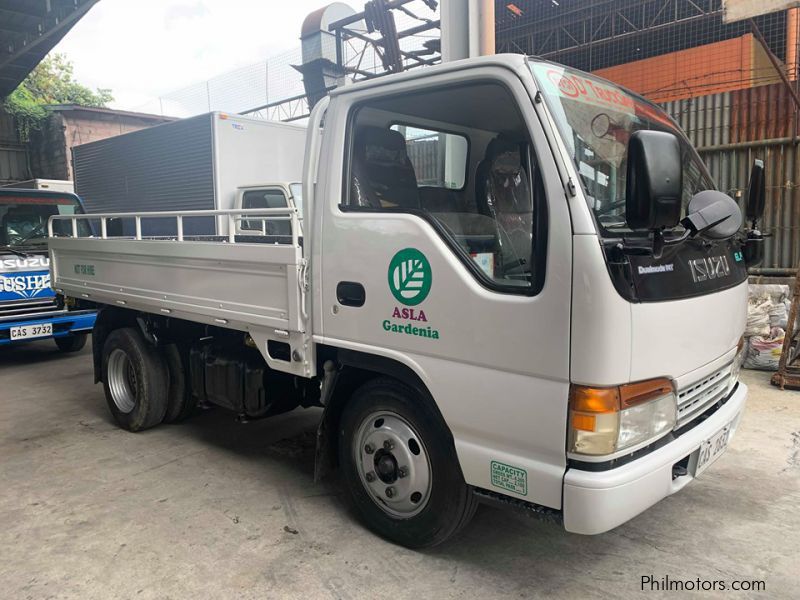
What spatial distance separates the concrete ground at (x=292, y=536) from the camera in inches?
107

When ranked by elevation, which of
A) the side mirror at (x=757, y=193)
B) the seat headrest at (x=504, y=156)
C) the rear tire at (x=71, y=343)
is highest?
the seat headrest at (x=504, y=156)

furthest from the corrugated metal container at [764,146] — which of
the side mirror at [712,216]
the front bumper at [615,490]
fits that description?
the front bumper at [615,490]

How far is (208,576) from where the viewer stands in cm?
279

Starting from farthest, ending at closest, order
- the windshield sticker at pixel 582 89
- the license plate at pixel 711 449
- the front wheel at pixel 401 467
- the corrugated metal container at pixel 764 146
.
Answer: the corrugated metal container at pixel 764 146 < the front wheel at pixel 401 467 < the license plate at pixel 711 449 < the windshield sticker at pixel 582 89

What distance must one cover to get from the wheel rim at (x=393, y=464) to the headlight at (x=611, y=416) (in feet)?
2.62

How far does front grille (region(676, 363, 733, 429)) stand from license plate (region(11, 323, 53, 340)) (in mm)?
6817

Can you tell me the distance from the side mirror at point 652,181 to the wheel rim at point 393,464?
1.38 meters

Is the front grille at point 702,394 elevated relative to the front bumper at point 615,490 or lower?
elevated

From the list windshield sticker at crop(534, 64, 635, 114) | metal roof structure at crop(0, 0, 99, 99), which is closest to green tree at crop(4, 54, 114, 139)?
metal roof structure at crop(0, 0, 99, 99)

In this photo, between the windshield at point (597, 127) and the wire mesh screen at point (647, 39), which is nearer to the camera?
the windshield at point (597, 127)

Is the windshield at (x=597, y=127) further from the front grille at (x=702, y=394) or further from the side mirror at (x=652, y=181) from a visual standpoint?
the front grille at (x=702, y=394)

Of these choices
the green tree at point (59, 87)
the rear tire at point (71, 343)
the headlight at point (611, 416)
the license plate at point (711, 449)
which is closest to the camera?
the headlight at point (611, 416)

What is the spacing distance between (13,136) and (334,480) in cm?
2099

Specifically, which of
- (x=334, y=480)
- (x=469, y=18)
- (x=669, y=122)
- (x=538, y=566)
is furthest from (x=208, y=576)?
(x=469, y=18)
